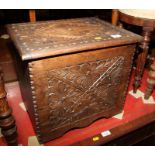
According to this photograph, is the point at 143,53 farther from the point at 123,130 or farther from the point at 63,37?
the point at 63,37

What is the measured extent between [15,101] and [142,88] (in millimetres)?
991

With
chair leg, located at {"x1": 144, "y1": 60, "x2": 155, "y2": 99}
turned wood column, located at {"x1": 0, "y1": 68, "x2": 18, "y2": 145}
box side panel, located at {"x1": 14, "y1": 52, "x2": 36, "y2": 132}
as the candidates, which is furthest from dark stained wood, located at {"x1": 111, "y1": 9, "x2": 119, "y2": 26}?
turned wood column, located at {"x1": 0, "y1": 68, "x2": 18, "y2": 145}

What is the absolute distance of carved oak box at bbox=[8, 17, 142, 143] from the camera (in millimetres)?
821

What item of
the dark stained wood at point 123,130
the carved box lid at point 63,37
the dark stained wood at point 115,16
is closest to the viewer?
the carved box lid at point 63,37

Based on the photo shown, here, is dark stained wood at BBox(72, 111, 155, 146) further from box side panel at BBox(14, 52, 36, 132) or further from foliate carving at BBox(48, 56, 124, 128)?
box side panel at BBox(14, 52, 36, 132)

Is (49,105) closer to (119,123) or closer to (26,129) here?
(26,129)

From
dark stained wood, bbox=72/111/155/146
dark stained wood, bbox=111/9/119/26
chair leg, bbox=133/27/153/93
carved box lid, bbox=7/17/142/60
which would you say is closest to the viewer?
carved box lid, bbox=7/17/142/60

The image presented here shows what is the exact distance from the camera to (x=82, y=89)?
38.7 inches

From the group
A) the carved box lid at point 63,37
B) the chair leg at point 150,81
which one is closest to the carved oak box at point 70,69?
the carved box lid at point 63,37

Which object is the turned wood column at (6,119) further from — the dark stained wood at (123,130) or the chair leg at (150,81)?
the chair leg at (150,81)

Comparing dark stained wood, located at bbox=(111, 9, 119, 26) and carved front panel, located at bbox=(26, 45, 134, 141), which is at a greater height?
dark stained wood, located at bbox=(111, 9, 119, 26)

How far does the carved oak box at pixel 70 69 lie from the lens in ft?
2.69
